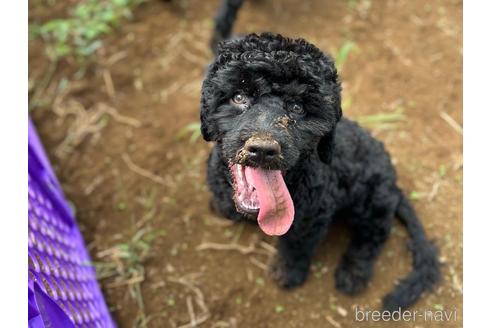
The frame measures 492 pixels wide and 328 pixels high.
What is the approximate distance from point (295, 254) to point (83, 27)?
11.1 feet

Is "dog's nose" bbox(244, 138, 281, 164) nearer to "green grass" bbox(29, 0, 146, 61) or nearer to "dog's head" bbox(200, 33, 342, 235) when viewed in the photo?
"dog's head" bbox(200, 33, 342, 235)

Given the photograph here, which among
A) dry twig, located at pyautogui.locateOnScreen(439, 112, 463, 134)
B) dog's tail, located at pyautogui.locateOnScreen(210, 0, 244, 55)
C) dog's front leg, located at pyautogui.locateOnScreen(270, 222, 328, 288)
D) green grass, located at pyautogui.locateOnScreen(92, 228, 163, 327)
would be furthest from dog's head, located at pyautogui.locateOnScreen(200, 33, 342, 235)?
dry twig, located at pyautogui.locateOnScreen(439, 112, 463, 134)

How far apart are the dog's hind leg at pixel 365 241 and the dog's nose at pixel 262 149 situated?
50.3 inches

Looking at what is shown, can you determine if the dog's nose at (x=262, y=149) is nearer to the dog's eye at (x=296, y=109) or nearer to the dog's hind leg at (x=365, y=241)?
the dog's eye at (x=296, y=109)

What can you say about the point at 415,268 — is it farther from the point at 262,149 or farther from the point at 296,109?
the point at 262,149

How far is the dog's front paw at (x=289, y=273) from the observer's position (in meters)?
3.37

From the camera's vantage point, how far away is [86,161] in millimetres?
4266

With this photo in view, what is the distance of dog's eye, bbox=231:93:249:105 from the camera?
249cm

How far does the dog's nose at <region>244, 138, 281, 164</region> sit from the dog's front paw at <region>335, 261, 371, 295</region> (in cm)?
153

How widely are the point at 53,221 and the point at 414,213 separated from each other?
268cm

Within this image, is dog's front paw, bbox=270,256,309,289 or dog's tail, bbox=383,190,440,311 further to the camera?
dog's front paw, bbox=270,256,309,289

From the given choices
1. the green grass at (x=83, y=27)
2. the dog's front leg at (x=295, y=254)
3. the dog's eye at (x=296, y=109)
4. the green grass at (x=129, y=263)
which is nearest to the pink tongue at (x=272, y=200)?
the dog's eye at (x=296, y=109)

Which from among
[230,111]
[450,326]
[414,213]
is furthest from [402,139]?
[230,111]

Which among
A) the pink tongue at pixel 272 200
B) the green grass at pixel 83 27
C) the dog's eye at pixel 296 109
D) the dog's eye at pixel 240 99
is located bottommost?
the pink tongue at pixel 272 200
